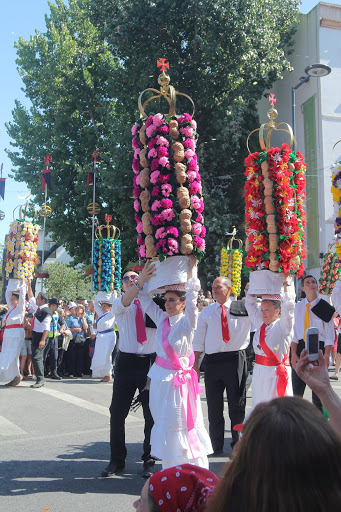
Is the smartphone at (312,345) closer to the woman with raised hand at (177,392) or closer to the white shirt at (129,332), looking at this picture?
the woman with raised hand at (177,392)

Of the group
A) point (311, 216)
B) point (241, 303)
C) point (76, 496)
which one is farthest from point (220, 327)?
point (311, 216)

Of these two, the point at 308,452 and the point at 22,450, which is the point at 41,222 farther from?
the point at 308,452

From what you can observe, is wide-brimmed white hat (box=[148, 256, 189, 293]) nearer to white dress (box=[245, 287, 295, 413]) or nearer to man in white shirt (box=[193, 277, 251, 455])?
white dress (box=[245, 287, 295, 413])

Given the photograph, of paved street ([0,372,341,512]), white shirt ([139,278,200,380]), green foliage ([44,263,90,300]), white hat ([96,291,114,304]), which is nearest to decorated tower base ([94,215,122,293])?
white hat ([96,291,114,304])

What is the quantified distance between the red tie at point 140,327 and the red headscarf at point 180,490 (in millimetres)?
4209

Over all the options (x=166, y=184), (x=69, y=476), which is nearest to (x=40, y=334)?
(x=69, y=476)

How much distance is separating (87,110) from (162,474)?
25609 millimetres

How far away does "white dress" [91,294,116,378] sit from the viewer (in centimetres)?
1334

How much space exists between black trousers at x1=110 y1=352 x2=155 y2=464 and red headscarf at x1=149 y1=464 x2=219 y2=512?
4163mm

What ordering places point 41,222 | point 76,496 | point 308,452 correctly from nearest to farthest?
point 308,452 → point 76,496 → point 41,222

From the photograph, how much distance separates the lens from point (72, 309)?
16.1 meters

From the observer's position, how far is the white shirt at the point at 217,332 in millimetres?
6676

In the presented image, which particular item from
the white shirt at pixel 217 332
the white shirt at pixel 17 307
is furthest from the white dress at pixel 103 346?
the white shirt at pixel 217 332

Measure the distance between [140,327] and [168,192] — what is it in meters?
1.70
